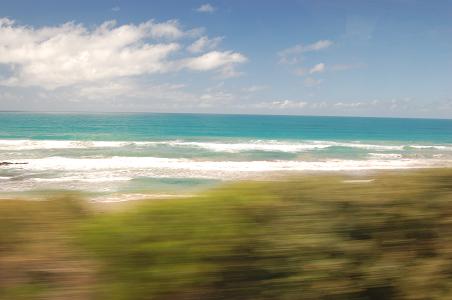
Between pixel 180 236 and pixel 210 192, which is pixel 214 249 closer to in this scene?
pixel 180 236

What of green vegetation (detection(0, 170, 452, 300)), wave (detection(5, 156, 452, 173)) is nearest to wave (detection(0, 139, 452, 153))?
wave (detection(5, 156, 452, 173))

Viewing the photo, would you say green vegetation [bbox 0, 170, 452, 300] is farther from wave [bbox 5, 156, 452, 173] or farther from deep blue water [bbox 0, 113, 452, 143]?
deep blue water [bbox 0, 113, 452, 143]

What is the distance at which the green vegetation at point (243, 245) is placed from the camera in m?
2.86

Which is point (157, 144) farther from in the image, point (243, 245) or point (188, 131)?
point (243, 245)

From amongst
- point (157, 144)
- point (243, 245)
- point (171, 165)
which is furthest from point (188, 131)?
point (243, 245)

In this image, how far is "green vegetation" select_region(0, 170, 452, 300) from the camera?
9.38 ft

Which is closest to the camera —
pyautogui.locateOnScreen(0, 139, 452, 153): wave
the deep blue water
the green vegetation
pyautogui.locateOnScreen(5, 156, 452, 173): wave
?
Answer: the green vegetation

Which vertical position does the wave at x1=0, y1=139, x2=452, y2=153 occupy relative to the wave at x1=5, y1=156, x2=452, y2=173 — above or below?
above

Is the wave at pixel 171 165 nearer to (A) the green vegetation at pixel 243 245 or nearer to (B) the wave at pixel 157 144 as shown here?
(B) the wave at pixel 157 144

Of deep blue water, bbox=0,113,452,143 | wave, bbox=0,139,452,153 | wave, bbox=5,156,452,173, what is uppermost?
deep blue water, bbox=0,113,452,143

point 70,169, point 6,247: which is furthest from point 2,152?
point 6,247

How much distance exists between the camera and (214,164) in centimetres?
2806

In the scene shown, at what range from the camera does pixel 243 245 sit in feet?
9.69

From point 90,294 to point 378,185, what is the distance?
260cm
